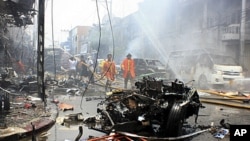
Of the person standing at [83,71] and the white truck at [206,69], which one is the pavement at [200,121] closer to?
the white truck at [206,69]

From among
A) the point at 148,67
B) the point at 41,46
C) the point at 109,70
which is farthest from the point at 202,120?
the point at 148,67

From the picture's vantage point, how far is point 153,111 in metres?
5.95

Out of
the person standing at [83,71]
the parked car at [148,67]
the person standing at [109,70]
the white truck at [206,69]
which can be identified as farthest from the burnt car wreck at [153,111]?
the parked car at [148,67]

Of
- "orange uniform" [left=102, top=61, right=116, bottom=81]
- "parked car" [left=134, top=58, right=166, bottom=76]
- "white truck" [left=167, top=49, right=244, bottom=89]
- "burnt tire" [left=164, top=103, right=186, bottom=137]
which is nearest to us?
"burnt tire" [left=164, top=103, right=186, bottom=137]

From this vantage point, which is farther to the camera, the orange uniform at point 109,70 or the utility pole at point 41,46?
the orange uniform at point 109,70

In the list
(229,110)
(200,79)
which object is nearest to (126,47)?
(200,79)

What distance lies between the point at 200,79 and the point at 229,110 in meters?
8.48

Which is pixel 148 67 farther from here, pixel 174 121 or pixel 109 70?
pixel 174 121

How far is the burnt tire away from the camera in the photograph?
5598 millimetres

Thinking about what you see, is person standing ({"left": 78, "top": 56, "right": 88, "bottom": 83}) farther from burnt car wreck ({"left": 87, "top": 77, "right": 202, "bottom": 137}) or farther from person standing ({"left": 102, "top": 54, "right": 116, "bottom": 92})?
burnt car wreck ({"left": 87, "top": 77, "right": 202, "bottom": 137})

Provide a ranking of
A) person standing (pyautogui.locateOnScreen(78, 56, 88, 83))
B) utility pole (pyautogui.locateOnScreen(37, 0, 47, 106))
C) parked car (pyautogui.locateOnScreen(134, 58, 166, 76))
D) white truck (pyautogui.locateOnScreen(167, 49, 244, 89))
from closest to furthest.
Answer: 1. utility pole (pyautogui.locateOnScreen(37, 0, 47, 106))
2. white truck (pyautogui.locateOnScreen(167, 49, 244, 89))
3. person standing (pyautogui.locateOnScreen(78, 56, 88, 83))
4. parked car (pyautogui.locateOnScreen(134, 58, 166, 76))

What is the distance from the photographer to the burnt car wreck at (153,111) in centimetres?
568

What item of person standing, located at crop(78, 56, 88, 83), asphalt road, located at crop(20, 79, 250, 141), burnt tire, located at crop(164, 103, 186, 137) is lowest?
asphalt road, located at crop(20, 79, 250, 141)

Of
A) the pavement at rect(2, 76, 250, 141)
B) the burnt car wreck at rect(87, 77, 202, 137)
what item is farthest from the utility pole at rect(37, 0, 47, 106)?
the burnt car wreck at rect(87, 77, 202, 137)
